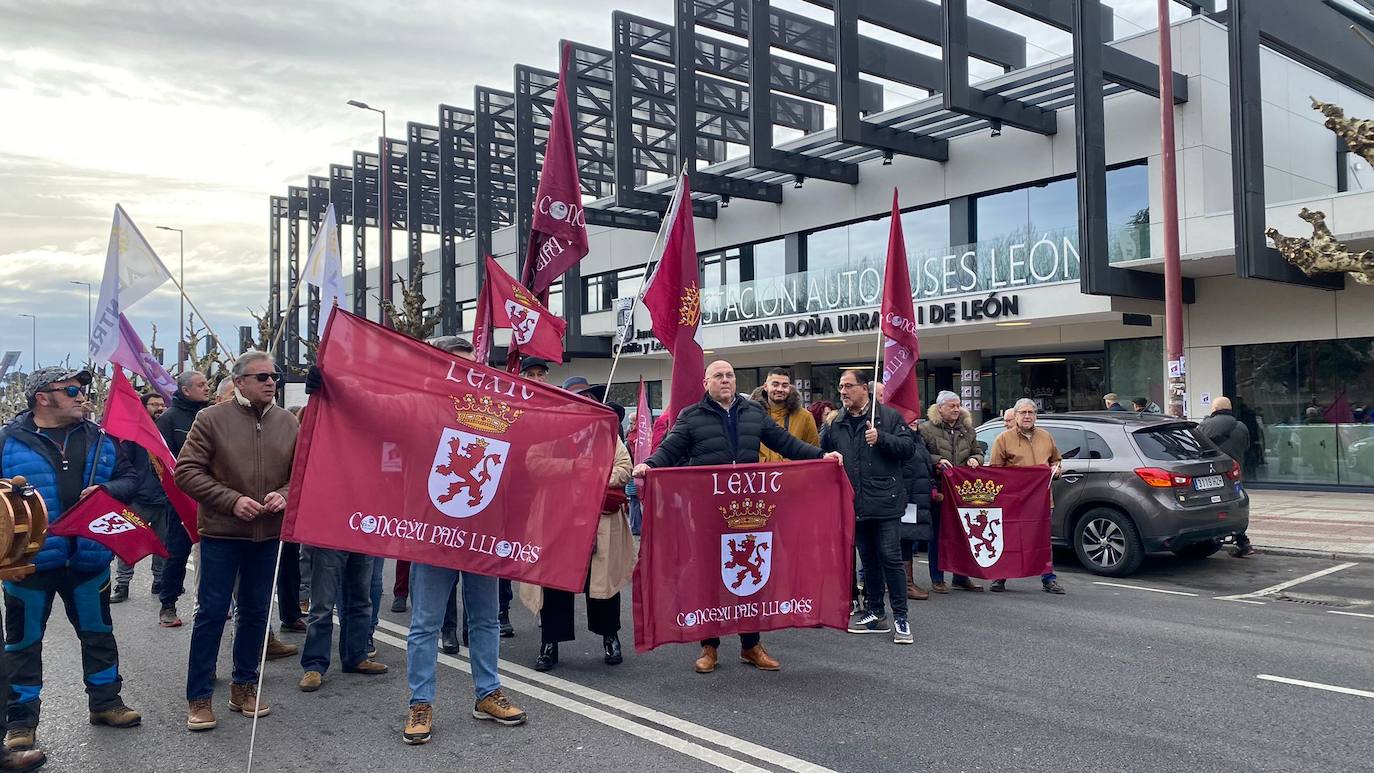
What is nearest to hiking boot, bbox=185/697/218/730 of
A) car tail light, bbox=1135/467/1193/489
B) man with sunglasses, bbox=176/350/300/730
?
man with sunglasses, bbox=176/350/300/730

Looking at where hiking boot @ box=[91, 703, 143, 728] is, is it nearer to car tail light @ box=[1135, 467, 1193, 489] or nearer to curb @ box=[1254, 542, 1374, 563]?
car tail light @ box=[1135, 467, 1193, 489]

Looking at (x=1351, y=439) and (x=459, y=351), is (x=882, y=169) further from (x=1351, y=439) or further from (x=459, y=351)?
(x=459, y=351)

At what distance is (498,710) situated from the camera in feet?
16.6

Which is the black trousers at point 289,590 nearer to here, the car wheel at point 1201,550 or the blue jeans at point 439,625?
the blue jeans at point 439,625

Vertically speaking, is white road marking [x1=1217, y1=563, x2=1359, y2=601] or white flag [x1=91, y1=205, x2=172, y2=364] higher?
white flag [x1=91, y1=205, x2=172, y2=364]

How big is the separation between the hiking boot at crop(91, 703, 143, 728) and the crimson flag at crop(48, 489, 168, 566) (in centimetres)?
78

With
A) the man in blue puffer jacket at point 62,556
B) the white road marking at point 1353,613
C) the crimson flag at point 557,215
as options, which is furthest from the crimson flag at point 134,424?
the white road marking at point 1353,613

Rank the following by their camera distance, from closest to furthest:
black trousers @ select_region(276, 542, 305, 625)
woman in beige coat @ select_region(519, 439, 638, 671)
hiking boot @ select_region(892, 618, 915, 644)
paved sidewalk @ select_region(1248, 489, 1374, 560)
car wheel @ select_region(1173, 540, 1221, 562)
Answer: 1. woman in beige coat @ select_region(519, 439, 638, 671)
2. hiking boot @ select_region(892, 618, 915, 644)
3. black trousers @ select_region(276, 542, 305, 625)
4. car wheel @ select_region(1173, 540, 1221, 562)
5. paved sidewalk @ select_region(1248, 489, 1374, 560)

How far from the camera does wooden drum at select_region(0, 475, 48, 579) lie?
13.1ft

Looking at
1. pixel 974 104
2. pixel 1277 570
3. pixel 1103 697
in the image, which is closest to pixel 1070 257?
pixel 974 104

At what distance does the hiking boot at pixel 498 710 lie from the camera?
16.5 ft

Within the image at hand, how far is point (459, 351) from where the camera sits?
6160 mm

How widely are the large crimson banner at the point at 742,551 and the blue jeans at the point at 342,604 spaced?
186 cm

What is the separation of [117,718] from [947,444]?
6734 millimetres
